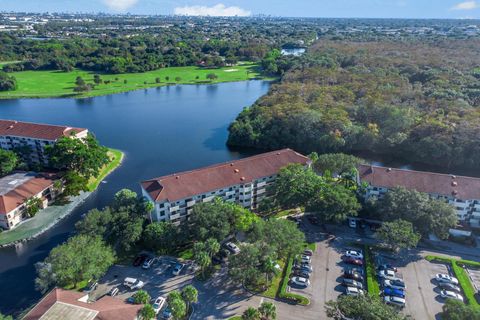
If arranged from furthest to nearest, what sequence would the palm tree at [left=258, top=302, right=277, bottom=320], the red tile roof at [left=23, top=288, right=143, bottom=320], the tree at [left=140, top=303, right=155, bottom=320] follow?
1. the palm tree at [left=258, top=302, right=277, bottom=320]
2. the tree at [left=140, top=303, right=155, bottom=320]
3. the red tile roof at [left=23, top=288, right=143, bottom=320]

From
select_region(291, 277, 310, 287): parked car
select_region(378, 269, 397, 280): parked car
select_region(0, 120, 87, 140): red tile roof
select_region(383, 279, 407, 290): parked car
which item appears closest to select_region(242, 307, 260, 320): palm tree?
select_region(291, 277, 310, 287): parked car

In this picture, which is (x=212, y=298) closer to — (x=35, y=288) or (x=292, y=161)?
(x=35, y=288)

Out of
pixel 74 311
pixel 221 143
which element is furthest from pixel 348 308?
pixel 221 143

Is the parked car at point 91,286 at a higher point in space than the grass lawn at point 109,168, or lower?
lower

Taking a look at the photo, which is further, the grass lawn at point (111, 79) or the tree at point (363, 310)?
the grass lawn at point (111, 79)

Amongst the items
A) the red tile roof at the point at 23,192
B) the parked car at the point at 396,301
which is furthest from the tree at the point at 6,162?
the parked car at the point at 396,301

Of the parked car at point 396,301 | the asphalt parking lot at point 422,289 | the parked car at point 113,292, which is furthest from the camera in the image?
the parked car at point 113,292

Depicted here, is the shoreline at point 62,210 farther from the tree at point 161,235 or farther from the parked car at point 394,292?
the parked car at point 394,292

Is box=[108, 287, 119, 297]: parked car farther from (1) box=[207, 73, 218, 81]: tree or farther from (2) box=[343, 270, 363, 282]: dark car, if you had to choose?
(1) box=[207, 73, 218, 81]: tree
